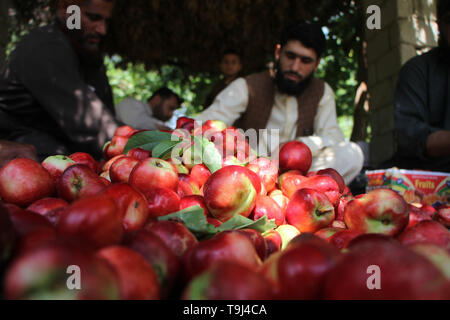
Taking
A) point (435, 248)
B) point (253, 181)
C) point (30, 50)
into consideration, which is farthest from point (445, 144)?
point (30, 50)

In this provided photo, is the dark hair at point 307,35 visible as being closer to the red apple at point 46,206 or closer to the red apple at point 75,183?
the red apple at point 75,183

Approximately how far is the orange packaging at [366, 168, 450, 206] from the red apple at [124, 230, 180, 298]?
1.83 m

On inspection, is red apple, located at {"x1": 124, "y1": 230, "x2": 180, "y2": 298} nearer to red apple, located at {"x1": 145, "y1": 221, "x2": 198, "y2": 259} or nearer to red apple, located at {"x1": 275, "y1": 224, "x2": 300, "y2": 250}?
red apple, located at {"x1": 145, "y1": 221, "x2": 198, "y2": 259}

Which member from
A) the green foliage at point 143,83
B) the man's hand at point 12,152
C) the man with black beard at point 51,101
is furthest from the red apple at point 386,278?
the green foliage at point 143,83

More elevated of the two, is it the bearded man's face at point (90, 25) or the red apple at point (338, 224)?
the bearded man's face at point (90, 25)

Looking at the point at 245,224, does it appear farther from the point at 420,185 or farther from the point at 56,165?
the point at 420,185

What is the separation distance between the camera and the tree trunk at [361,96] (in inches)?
175

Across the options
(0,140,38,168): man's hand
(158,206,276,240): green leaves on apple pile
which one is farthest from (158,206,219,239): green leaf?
(0,140,38,168): man's hand

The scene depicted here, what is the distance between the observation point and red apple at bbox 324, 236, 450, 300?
1.57ft

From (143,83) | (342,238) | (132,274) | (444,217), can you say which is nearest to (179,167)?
(342,238)

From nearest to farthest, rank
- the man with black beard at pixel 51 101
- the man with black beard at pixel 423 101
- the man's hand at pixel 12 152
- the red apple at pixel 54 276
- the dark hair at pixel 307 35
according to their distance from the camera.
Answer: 1. the red apple at pixel 54 276
2. the man's hand at pixel 12 152
3. the man with black beard at pixel 51 101
4. the man with black beard at pixel 423 101
5. the dark hair at pixel 307 35

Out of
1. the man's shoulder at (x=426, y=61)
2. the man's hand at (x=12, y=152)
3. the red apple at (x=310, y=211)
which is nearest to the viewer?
the red apple at (x=310, y=211)

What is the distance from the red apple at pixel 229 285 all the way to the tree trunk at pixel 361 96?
4.39m

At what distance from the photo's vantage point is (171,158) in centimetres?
141
